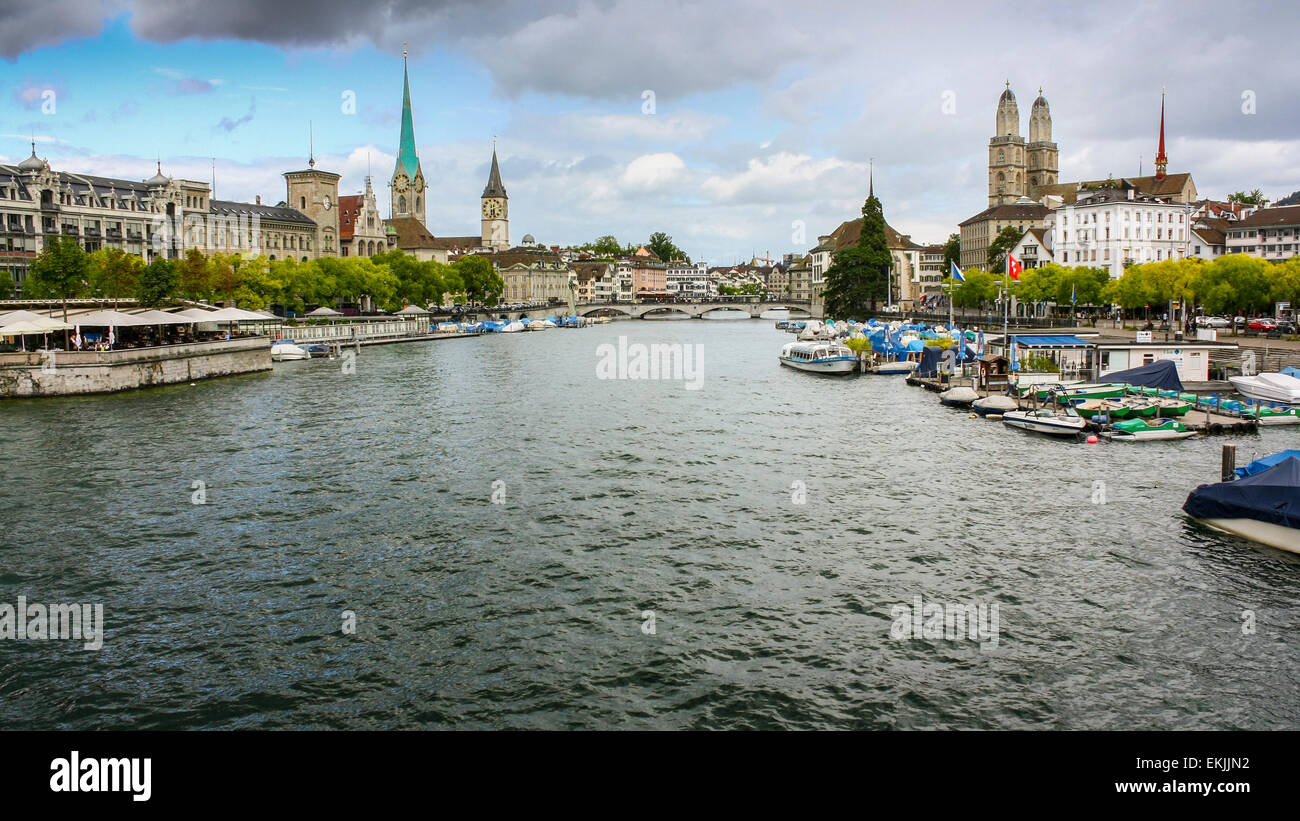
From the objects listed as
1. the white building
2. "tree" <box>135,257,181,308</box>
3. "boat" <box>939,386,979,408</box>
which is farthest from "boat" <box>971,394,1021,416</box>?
the white building

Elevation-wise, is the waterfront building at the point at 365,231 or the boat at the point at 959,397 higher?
the waterfront building at the point at 365,231

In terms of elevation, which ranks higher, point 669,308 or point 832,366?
point 669,308

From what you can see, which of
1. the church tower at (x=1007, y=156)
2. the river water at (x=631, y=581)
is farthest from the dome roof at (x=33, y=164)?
the church tower at (x=1007, y=156)

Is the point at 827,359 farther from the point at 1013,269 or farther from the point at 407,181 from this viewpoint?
the point at 407,181

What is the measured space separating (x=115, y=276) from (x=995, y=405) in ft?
193

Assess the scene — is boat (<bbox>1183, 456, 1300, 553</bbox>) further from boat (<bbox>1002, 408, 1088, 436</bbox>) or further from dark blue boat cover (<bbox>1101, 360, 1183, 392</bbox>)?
dark blue boat cover (<bbox>1101, 360, 1183, 392</bbox>)

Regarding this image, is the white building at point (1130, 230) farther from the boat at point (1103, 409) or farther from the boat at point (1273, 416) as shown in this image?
the boat at point (1103, 409)

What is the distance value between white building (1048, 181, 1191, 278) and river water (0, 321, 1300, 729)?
77751mm

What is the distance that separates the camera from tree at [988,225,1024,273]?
12662 centimetres

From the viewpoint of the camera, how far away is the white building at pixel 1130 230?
335ft

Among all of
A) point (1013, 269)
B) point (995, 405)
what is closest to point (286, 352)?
point (1013, 269)

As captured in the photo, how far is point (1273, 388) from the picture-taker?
39.0 m

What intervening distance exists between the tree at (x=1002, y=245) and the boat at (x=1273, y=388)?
87.6 m
